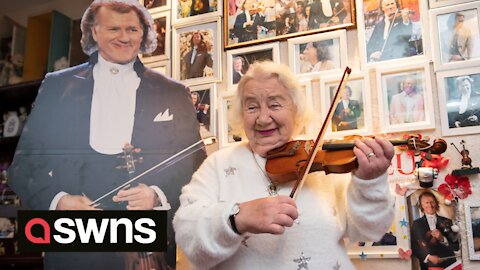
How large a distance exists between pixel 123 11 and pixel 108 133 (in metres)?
0.39

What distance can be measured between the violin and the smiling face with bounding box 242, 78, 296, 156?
0.03m

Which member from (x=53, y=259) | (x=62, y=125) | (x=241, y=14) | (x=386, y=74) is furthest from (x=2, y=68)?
(x=386, y=74)

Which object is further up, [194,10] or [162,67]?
[194,10]

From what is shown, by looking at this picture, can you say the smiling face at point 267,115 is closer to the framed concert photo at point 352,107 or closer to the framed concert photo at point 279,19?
the framed concert photo at point 352,107

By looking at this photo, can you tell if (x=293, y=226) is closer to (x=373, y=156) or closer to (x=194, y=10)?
(x=373, y=156)

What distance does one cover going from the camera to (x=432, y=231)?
102cm

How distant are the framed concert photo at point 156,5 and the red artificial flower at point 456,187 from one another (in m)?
0.97

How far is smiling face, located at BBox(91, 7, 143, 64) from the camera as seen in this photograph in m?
1.37

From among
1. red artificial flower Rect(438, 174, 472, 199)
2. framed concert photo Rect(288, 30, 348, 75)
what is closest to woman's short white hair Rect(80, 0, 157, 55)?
framed concert photo Rect(288, 30, 348, 75)

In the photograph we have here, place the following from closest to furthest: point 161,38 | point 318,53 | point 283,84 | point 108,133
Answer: point 283,84 → point 318,53 → point 108,133 → point 161,38

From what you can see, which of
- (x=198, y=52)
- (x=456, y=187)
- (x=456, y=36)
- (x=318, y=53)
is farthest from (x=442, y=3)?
(x=198, y=52)

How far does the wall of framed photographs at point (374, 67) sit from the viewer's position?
1.04 metres

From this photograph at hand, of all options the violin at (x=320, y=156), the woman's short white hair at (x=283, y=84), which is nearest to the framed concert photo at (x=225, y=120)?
the woman's short white hair at (x=283, y=84)

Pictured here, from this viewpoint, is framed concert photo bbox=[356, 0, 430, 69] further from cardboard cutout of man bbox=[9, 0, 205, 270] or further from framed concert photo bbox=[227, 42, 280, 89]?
cardboard cutout of man bbox=[9, 0, 205, 270]
